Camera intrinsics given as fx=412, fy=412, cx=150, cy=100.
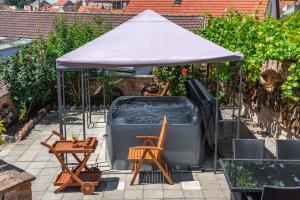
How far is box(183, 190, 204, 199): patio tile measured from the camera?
652 cm

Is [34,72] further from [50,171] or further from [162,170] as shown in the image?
[162,170]

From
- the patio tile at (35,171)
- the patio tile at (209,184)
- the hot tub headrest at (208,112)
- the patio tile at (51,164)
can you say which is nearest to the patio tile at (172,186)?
the patio tile at (209,184)

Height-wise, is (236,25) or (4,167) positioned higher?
(236,25)

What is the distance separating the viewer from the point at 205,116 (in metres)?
7.62

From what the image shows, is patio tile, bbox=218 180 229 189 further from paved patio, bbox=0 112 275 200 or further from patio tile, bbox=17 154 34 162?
patio tile, bbox=17 154 34 162

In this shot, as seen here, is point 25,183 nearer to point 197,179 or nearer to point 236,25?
point 197,179

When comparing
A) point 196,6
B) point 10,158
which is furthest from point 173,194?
point 196,6

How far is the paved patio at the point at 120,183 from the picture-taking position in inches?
260

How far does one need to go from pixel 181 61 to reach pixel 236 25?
5.05 metres

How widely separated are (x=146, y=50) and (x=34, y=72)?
4.99 meters

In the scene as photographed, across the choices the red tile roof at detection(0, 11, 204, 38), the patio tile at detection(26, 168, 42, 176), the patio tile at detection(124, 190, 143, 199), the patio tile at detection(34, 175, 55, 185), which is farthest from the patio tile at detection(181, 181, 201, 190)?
the red tile roof at detection(0, 11, 204, 38)

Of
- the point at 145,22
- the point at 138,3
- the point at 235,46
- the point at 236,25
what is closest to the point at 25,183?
the point at 145,22

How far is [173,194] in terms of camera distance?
21.7 feet

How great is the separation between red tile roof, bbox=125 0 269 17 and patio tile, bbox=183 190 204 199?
15.8m
